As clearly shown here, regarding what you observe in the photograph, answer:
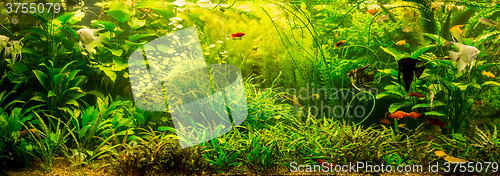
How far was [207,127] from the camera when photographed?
2455mm

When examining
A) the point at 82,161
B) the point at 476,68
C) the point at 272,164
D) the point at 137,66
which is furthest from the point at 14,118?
the point at 476,68

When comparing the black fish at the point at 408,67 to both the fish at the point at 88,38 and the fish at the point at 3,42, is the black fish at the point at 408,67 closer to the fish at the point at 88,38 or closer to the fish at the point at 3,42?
the fish at the point at 88,38

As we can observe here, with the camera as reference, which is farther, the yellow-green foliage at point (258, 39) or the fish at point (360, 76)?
the yellow-green foliage at point (258, 39)

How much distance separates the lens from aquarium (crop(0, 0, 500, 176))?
213 centimetres

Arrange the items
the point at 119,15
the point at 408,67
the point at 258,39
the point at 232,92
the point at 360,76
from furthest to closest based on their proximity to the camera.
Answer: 1. the point at 258,39
2. the point at 232,92
3. the point at 119,15
4. the point at 360,76
5. the point at 408,67

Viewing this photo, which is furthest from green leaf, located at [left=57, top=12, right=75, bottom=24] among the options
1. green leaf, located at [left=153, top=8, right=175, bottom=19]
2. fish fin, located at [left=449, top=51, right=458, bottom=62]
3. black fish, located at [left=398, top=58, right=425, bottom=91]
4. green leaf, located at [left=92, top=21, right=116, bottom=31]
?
fish fin, located at [left=449, top=51, right=458, bottom=62]

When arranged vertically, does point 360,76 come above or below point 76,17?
below

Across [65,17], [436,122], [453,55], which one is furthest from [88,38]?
[436,122]

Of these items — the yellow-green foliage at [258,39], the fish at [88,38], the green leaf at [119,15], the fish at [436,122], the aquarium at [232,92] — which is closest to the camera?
the aquarium at [232,92]

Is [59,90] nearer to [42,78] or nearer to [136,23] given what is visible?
[42,78]

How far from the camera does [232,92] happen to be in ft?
Answer: 8.72

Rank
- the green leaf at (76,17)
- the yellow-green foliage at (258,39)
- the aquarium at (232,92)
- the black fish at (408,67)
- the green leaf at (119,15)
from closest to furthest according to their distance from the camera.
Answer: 1. the black fish at (408,67)
2. the aquarium at (232,92)
3. the green leaf at (119,15)
4. the green leaf at (76,17)
5. the yellow-green foliage at (258,39)

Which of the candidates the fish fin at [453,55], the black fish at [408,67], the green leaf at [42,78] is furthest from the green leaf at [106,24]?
the fish fin at [453,55]

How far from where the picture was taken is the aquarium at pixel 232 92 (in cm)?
213
